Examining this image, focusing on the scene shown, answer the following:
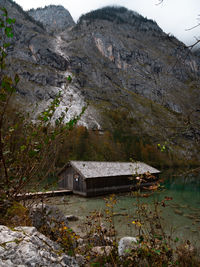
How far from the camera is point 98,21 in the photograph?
14262 centimetres

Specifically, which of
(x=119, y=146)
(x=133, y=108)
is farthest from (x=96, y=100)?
(x=119, y=146)

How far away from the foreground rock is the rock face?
→ 605 ft

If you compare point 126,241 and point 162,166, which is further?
point 162,166

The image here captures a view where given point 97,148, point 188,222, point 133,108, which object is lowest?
point 188,222

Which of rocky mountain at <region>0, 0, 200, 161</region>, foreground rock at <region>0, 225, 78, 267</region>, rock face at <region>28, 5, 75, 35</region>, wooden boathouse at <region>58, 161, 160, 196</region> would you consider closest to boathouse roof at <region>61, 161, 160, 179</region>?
wooden boathouse at <region>58, 161, 160, 196</region>

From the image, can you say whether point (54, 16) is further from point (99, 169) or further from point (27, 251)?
point (27, 251)

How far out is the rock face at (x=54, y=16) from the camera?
6534 inches

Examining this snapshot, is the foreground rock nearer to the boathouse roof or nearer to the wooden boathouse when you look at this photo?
the wooden boathouse

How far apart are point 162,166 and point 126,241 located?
52.2 metres

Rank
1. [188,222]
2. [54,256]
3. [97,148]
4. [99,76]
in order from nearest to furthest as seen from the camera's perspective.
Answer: [54,256]
[188,222]
[97,148]
[99,76]

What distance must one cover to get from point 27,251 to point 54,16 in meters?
202

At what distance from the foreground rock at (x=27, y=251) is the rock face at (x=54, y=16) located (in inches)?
7264

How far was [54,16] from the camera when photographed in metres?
172

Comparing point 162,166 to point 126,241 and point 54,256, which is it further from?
point 54,256
